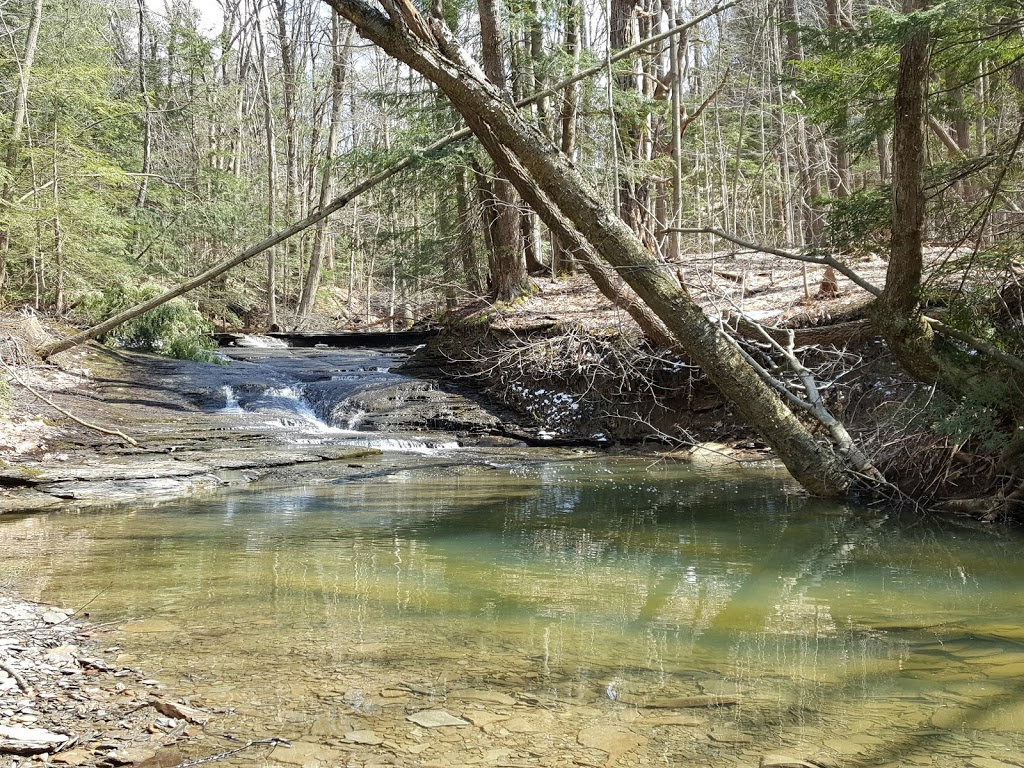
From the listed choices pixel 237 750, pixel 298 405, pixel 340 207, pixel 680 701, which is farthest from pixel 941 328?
pixel 298 405

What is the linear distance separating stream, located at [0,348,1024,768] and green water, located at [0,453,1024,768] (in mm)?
17

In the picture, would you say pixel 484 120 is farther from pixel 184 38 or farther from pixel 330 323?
pixel 330 323

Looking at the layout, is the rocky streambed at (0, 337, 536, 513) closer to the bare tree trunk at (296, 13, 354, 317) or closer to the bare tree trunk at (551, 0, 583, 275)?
the bare tree trunk at (551, 0, 583, 275)

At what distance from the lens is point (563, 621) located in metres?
4.27

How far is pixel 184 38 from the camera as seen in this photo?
92.0 feet

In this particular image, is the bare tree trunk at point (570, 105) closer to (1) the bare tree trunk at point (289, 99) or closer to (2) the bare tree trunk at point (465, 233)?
(2) the bare tree trunk at point (465, 233)

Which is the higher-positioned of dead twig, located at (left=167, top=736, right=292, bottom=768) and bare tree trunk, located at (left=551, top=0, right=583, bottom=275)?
bare tree trunk, located at (left=551, top=0, right=583, bottom=275)

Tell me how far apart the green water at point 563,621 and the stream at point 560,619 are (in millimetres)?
17

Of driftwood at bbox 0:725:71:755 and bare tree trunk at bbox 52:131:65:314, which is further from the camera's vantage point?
bare tree trunk at bbox 52:131:65:314

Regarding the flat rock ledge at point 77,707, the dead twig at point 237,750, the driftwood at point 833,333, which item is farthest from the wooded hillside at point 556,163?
the dead twig at point 237,750

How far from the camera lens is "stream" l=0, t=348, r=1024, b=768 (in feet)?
9.29

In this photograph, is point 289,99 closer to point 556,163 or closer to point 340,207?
point 340,207

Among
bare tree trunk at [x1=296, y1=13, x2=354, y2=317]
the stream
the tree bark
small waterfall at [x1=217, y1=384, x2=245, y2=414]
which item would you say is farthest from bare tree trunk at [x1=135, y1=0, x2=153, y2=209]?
the tree bark

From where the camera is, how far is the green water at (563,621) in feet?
9.37
